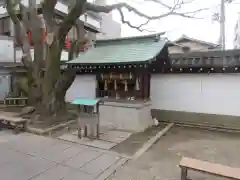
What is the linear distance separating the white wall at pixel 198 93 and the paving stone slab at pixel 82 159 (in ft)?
16.1

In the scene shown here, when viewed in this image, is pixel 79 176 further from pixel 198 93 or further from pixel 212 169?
pixel 198 93

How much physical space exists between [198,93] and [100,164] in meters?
5.89

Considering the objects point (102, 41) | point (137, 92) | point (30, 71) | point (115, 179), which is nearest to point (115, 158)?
point (115, 179)

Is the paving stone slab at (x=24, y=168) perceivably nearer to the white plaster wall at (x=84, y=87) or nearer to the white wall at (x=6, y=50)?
the white plaster wall at (x=84, y=87)

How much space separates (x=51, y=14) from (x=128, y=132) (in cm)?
641

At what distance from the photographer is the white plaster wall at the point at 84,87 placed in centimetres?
1217

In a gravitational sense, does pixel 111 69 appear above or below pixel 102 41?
below

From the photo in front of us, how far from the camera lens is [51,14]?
32.5 feet

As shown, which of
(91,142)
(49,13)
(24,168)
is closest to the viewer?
(24,168)

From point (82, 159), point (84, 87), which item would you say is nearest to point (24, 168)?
point (82, 159)

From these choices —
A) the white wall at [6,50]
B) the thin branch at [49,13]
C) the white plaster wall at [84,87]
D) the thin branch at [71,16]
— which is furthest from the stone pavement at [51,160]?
the white wall at [6,50]

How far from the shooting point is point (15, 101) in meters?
14.4

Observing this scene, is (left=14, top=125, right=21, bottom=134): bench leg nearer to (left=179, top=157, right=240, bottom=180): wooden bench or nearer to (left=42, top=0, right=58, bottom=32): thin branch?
(left=42, top=0, right=58, bottom=32): thin branch

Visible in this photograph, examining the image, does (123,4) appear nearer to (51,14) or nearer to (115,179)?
(51,14)
